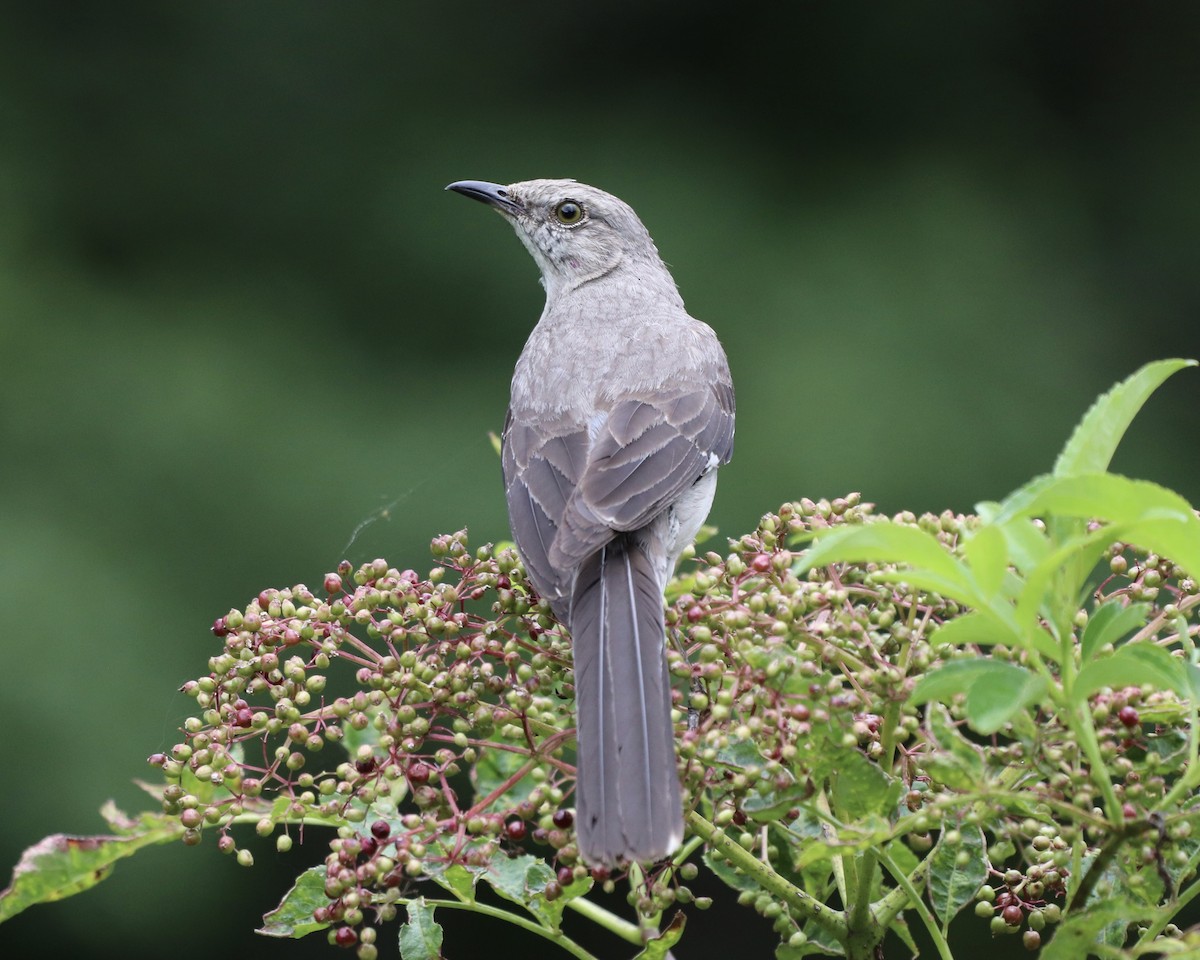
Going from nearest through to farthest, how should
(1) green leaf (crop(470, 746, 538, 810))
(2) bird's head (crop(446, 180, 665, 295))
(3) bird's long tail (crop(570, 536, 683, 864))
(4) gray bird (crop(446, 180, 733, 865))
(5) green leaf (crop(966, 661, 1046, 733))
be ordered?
(5) green leaf (crop(966, 661, 1046, 733)) < (3) bird's long tail (crop(570, 536, 683, 864)) < (4) gray bird (crop(446, 180, 733, 865)) < (1) green leaf (crop(470, 746, 538, 810)) < (2) bird's head (crop(446, 180, 665, 295))

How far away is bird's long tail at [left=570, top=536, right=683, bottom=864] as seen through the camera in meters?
1.58

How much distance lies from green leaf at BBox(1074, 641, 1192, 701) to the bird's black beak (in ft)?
11.5

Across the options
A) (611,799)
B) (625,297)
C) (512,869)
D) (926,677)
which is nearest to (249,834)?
(625,297)

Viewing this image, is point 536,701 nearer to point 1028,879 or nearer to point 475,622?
point 475,622

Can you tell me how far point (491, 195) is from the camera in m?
4.46

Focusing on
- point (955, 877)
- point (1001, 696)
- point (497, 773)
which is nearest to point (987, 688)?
point (1001, 696)

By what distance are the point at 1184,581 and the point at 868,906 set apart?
625 mm

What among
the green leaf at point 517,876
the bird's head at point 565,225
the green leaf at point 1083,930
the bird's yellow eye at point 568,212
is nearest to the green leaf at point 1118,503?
the green leaf at point 1083,930

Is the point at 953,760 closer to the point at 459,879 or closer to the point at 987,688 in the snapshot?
the point at 987,688

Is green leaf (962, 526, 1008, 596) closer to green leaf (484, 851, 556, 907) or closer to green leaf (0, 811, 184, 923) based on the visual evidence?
green leaf (484, 851, 556, 907)

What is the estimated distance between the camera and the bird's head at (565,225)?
438 cm

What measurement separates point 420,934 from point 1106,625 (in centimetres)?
95

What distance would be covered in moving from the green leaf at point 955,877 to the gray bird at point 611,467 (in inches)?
14.7

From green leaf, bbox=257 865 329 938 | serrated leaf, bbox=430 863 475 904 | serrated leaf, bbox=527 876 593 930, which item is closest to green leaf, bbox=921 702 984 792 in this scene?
serrated leaf, bbox=527 876 593 930
